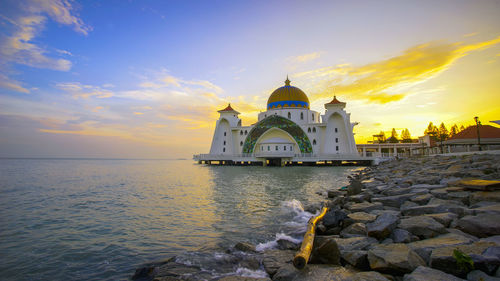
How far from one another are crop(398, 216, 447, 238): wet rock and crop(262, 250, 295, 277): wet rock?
1.90m

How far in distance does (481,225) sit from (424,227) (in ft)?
2.14

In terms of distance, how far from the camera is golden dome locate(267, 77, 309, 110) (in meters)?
51.8

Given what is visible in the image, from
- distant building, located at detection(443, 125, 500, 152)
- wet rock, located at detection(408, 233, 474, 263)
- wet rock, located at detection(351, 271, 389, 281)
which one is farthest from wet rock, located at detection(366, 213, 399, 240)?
distant building, located at detection(443, 125, 500, 152)

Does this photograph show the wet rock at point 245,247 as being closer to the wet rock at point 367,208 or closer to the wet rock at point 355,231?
the wet rock at point 355,231

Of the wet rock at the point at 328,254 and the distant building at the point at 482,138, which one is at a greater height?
the distant building at the point at 482,138

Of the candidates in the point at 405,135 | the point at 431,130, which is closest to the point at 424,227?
the point at 431,130

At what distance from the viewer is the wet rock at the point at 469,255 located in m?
2.48

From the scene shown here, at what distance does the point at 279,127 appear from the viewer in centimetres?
4750

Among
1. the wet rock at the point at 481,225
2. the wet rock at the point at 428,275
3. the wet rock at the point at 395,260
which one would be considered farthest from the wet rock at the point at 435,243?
the wet rock at the point at 428,275

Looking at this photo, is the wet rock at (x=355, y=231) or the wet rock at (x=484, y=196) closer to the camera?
the wet rock at (x=355, y=231)

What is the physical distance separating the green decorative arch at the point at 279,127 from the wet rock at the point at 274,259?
42.1 meters

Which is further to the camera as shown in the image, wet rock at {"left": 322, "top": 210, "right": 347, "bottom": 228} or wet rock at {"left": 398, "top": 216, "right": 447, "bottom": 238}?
wet rock at {"left": 322, "top": 210, "right": 347, "bottom": 228}

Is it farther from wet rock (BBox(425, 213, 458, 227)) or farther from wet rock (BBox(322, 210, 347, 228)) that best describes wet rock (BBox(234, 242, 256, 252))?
wet rock (BBox(425, 213, 458, 227))

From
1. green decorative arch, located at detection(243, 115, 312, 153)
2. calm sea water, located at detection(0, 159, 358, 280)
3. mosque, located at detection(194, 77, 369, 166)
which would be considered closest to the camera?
calm sea water, located at detection(0, 159, 358, 280)
